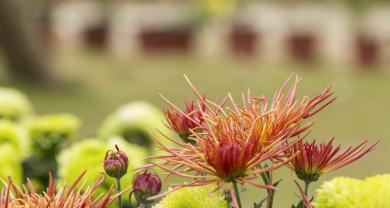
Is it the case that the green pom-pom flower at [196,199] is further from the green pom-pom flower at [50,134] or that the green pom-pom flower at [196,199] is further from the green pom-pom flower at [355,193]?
the green pom-pom flower at [50,134]

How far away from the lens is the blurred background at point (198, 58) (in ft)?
27.9

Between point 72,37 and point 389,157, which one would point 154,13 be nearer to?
point 72,37

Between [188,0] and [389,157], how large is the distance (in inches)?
458

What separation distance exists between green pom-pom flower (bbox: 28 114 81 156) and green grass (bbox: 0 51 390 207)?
3823 millimetres

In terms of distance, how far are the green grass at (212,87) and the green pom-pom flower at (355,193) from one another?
16.3 ft

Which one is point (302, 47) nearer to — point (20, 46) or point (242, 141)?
point (20, 46)

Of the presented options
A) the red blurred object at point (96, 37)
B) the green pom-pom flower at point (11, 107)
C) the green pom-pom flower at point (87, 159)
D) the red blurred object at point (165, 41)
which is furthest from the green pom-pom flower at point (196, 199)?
the red blurred object at point (96, 37)

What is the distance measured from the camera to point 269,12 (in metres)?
18.4

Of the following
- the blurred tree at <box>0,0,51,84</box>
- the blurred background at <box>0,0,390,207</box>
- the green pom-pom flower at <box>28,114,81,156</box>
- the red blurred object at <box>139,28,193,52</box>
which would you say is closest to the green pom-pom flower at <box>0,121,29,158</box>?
the green pom-pom flower at <box>28,114,81,156</box>

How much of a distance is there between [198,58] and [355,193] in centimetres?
1195

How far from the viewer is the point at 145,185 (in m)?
0.89

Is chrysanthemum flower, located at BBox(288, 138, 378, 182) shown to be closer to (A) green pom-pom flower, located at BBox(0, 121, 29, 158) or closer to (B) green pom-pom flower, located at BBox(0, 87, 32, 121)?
(A) green pom-pom flower, located at BBox(0, 121, 29, 158)

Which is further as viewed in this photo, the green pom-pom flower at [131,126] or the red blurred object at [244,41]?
the red blurred object at [244,41]

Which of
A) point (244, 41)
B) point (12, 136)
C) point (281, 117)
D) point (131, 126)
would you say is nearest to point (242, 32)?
point (244, 41)
